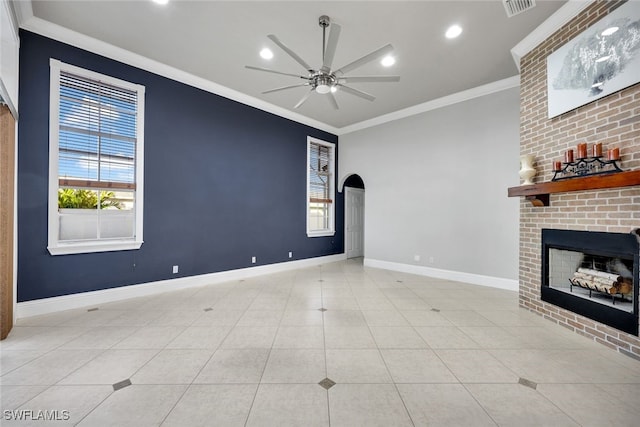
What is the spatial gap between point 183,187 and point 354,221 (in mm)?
4948

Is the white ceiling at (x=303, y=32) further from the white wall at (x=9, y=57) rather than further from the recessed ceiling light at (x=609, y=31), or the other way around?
the recessed ceiling light at (x=609, y=31)

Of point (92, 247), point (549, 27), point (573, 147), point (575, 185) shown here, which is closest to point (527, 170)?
point (573, 147)

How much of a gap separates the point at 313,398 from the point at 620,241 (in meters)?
3.20

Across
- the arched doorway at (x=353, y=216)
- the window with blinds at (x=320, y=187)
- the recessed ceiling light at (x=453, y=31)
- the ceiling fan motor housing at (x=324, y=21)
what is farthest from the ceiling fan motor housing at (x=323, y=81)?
the arched doorway at (x=353, y=216)

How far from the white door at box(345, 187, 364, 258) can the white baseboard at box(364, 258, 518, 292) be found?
4.13 feet

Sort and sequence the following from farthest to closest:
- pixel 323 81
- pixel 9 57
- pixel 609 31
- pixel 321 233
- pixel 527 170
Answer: pixel 321 233, pixel 527 170, pixel 323 81, pixel 9 57, pixel 609 31

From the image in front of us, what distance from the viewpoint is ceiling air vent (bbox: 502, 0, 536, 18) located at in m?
2.80

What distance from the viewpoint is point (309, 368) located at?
216 centimetres

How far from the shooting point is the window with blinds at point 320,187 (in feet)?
21.9

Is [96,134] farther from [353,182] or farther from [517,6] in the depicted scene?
[353,182]

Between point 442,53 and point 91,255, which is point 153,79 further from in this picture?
point 442,53

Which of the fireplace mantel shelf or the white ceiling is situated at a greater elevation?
the white ceiling

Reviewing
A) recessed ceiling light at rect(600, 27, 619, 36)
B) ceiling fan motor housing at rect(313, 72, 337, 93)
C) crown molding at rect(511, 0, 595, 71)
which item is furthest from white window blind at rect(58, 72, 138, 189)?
recessed ceiling light at rect(600, 27, 619, 36)

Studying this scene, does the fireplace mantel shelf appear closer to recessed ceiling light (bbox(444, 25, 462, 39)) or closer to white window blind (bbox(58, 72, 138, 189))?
recessed ceiling light (bbox(444, 25, 462, 39))
